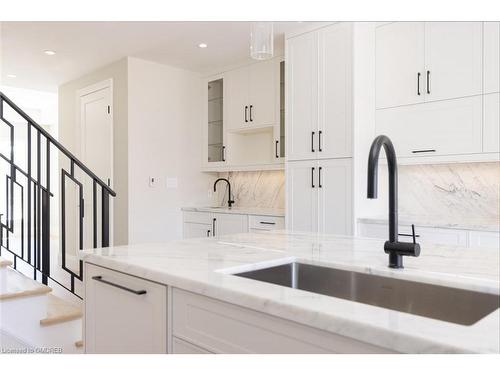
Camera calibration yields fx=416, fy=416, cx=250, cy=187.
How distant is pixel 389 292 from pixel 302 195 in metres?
2.51

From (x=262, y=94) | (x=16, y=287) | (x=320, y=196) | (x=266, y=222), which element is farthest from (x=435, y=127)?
(x=16, y=287)

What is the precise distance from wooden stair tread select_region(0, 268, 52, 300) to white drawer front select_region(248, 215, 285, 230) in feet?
6.48

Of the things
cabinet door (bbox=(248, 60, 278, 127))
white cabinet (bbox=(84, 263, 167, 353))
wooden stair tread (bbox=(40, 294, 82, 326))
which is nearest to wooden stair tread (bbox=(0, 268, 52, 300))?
wooden stair tread (bbox=(40, 294, 82, 326))

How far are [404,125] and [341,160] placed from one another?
1.92 feet

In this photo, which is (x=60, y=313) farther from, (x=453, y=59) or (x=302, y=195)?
(x=453, y=59)

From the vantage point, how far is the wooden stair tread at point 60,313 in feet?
8.74

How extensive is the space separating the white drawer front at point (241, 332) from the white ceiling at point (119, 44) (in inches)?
122

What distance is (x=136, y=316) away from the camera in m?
1.29

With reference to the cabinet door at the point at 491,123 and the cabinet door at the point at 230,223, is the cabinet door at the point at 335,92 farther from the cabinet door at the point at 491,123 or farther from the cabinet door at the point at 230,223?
the cabinet door at the point at 230,223

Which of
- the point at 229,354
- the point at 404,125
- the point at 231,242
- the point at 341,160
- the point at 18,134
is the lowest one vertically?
the point at 229,354
